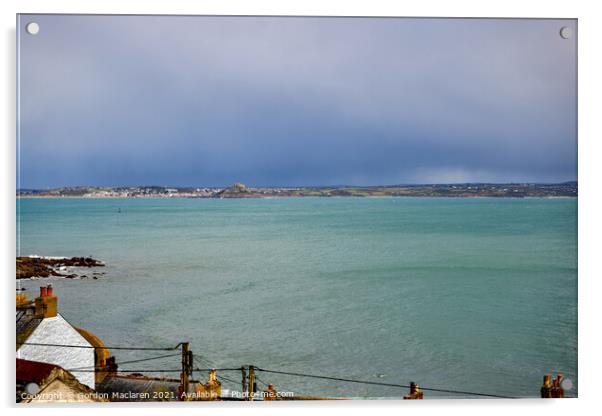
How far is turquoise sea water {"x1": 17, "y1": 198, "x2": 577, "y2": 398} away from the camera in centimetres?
308

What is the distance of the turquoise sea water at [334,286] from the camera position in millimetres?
3080

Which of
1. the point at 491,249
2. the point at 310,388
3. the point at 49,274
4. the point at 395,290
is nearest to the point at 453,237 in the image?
the point at 491,249

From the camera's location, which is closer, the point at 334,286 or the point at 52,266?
the point at 52,266

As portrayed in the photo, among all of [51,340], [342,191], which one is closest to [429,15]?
[342,191]

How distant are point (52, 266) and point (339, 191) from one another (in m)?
1.54

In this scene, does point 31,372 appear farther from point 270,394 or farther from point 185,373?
point 270,394

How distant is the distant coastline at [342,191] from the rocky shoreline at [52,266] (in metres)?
0.34

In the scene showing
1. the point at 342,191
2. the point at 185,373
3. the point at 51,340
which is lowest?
the point at 185,373

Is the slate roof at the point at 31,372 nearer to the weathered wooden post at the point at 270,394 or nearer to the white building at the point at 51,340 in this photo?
the white building at the point at 51,340

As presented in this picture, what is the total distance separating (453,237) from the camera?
10.9ft

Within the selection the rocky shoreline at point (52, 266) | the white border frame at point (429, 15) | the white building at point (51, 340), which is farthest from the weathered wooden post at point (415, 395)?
the rocky shoreline at point (52, 266)

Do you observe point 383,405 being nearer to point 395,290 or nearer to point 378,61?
point 395,290

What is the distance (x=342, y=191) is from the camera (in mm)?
3352

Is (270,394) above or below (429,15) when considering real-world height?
below
